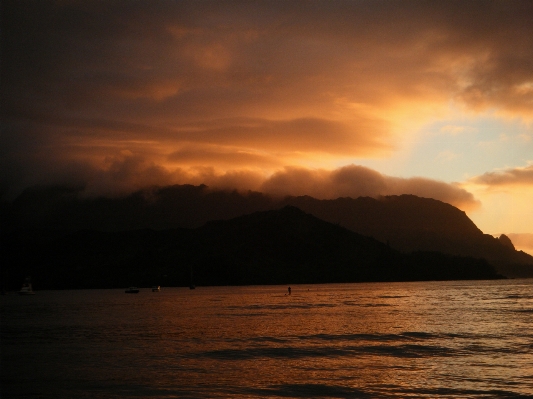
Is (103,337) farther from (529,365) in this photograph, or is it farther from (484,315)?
(484,315)

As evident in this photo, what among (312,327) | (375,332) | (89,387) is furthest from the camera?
(312,327)

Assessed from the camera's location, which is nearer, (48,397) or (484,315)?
(48,397)

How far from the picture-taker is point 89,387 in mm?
38875

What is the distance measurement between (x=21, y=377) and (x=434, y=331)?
47566 mm

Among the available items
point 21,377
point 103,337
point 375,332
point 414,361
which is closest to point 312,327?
point 375,332

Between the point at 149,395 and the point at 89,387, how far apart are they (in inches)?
226

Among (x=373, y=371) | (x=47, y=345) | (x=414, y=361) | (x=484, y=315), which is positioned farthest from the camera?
(x=484, y=315)

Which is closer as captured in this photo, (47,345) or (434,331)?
(47,345)

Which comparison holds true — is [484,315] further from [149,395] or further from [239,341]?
[149,395]

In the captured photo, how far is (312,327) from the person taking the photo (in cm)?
7831

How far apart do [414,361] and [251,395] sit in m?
17.6

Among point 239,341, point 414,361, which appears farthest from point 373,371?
point 239,341

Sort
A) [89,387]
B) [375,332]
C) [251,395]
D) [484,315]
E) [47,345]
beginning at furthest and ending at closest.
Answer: [484,315] < [375,332] < [47,345] < [89,387] < [251,395]

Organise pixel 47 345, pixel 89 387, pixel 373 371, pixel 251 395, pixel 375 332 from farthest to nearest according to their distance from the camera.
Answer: pixel 375 332, pixel 47 345, pixel 373 371, pixel 89 387, pixel 251 395
